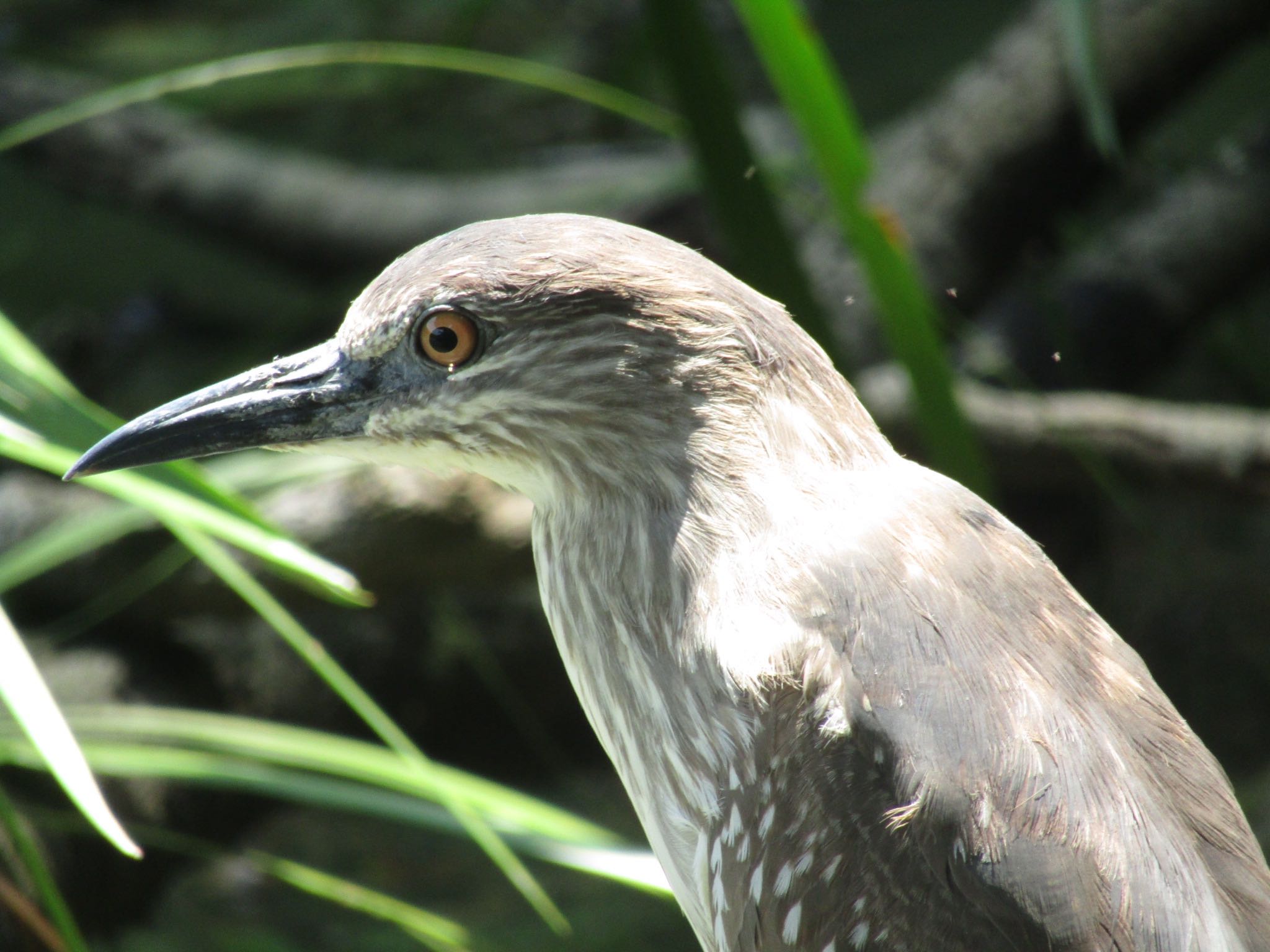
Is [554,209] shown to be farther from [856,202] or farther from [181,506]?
[181,506]

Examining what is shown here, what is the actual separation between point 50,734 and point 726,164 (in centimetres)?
134

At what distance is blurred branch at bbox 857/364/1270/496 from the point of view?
3.05 meters

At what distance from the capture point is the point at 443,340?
4.93 ft

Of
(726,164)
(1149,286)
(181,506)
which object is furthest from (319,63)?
(1149,286)

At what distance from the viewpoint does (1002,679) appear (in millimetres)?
1408

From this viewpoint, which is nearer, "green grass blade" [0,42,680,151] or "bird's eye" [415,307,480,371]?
"bird's eye" [415,307,480,371]

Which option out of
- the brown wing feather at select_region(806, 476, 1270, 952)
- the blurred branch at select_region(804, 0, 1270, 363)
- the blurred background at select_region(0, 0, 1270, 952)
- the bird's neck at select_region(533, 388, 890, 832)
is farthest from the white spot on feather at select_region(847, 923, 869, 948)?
the blurred branch at select_region(804, 0, 1270, 363)

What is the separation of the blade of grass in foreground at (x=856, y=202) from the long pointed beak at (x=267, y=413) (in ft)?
2.22

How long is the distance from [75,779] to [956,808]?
0.92 m

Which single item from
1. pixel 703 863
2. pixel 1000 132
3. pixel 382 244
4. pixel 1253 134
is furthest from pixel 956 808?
pixel 382 244

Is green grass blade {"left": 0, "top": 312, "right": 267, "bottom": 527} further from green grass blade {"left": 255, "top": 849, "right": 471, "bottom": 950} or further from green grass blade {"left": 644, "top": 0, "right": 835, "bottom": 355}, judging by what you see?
green grass blade {"left": 644, "top": 0, "right": 835, "bottom": 355}

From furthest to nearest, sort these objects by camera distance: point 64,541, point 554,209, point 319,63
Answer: point 554,209, point 319,63, point 64,541

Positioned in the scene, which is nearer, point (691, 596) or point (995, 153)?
point (691, 596)

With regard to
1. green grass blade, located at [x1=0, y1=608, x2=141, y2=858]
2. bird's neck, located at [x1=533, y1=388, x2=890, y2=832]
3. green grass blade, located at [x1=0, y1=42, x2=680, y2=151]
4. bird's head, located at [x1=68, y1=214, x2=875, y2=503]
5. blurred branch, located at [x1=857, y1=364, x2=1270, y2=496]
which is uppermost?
green grass blade, located at [x1=0, y1=42, x2=680, y2=151]
